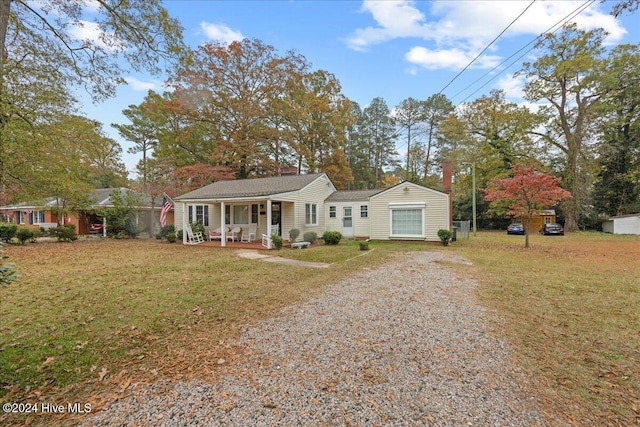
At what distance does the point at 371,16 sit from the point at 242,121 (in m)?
15.4

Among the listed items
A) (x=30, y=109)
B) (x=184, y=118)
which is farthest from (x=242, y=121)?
(x=30, y=109)

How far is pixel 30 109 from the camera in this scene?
1016cm

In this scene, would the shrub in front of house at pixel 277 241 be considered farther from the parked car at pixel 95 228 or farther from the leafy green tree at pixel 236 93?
the parked car at pixel 95 228

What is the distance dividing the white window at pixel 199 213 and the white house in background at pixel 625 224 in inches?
1285

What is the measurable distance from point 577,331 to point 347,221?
1361 cm

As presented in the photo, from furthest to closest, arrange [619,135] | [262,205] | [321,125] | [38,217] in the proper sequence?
[321,125] < [619,135] < [38,217] < [262,205]

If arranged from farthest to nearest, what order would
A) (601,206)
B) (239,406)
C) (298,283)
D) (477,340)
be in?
(601,206) → (298,283) → (477,340) → (239,406)

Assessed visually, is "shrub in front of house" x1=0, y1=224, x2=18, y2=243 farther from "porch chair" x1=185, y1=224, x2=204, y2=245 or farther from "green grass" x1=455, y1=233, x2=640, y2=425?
"green grass" x1=455, y1=233, x2=640, y2=425

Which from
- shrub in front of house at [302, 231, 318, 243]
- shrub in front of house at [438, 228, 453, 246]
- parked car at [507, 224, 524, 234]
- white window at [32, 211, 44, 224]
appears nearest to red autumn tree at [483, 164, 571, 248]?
shrub in front of house at [438, 228, 453, 246]

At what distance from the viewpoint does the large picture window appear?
1520cm

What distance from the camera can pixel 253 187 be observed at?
1714cm

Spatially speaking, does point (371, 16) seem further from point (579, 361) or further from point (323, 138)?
point (323, 138)

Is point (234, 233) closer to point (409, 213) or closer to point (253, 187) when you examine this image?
point (253, 187)

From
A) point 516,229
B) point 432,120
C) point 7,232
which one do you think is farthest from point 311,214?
point 432,120
